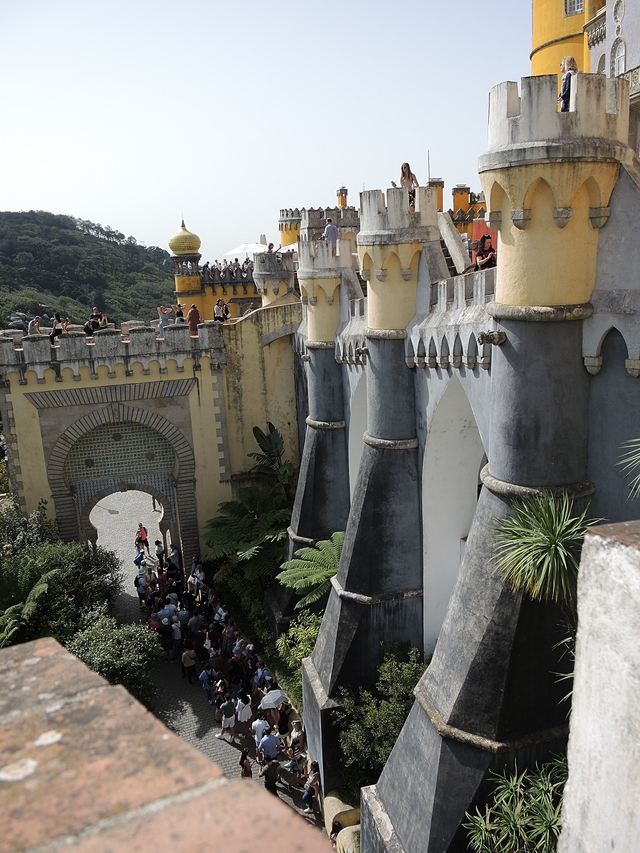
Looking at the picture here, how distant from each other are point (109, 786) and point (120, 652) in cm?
1149

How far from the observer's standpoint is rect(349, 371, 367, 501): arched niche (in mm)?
13875

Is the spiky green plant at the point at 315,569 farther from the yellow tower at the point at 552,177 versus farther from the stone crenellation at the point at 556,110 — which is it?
the stone crenellation at the point at 556,110

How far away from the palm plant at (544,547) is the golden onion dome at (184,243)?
26339 mm

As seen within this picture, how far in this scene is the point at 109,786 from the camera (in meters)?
1.92

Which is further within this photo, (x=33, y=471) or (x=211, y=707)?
(x=33, y=471)

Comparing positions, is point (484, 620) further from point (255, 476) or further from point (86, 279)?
point (86, 279)

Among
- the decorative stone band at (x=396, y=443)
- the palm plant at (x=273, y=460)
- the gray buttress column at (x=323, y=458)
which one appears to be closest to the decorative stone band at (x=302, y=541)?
the gray buttress column at (x=323, y=458)

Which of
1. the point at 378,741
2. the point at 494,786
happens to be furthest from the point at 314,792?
the point at 494,786

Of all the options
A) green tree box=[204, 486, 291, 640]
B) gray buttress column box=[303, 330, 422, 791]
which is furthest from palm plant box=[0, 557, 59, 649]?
gray buttress column box=[303, 330, 422, 791]

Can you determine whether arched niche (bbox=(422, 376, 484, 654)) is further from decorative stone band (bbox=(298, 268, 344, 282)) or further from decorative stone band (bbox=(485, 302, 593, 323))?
decorative stone band (bbox=(298, 268, 344, 282))

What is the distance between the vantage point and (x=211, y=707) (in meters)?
14.0

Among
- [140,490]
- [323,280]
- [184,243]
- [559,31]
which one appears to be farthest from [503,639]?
[184,243]

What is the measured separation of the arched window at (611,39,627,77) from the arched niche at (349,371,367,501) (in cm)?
1129

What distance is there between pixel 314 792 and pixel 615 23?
19.2m
